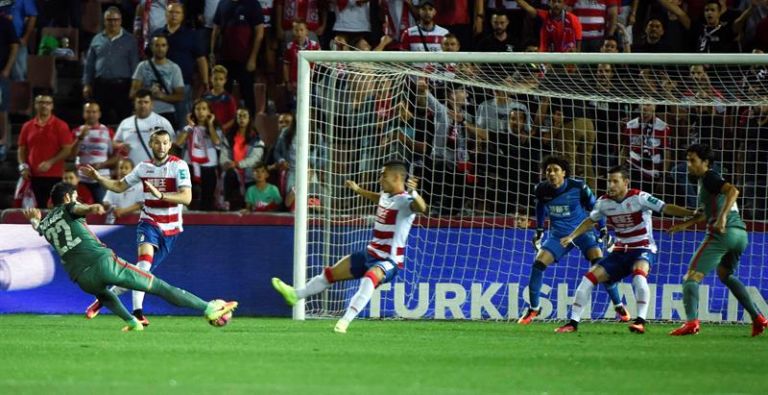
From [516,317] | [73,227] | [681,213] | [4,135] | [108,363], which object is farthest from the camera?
[4,135]

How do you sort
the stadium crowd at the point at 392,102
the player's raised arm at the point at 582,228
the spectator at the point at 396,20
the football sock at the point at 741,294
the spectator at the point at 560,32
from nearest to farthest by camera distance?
the football sock at the point at 741,294, the player's raised arm at the point at 582,228, the stadium crowd at the point at 392,102, the spectator at the point at 560,32, the spectator at the point at 396,20

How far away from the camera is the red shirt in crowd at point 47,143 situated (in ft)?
60.1

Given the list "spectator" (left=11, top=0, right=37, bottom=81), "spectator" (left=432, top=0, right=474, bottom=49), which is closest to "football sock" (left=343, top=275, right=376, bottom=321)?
"spectator" (left=432, top=0, right=474, bottom=49)

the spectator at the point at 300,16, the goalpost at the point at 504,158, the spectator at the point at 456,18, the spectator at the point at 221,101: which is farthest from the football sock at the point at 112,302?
the spectator at the point at 456,18

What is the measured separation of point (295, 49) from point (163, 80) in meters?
1.93

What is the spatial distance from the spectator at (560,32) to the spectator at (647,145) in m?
1.96

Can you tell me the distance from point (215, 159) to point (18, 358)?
8313 millimetres

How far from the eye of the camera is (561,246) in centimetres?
1562

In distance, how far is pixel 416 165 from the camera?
57.4ft

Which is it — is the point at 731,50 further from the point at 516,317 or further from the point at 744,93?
the point at 516,317

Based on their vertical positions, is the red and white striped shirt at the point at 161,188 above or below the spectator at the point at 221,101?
below

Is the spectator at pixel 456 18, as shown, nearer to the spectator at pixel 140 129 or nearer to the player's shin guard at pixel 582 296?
the spectator at pixel 140 129

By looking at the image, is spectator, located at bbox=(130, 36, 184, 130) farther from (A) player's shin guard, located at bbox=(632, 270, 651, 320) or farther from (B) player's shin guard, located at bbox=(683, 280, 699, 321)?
(B) player's shin guard, located at bbox=(683, 280, 699, 321)

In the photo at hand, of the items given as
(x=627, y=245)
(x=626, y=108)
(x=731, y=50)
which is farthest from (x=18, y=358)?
(x=731, y=50)
